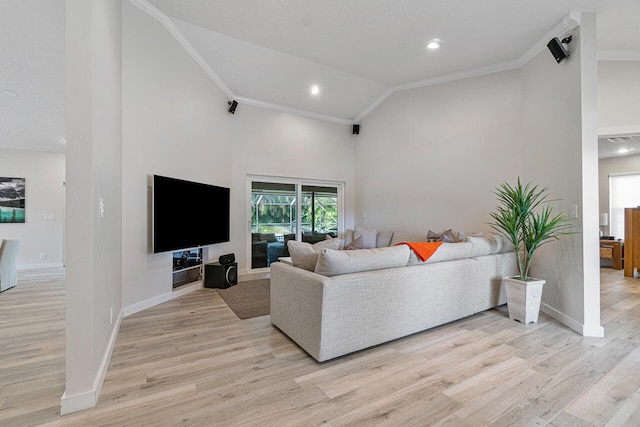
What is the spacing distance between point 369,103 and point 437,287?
4381mm

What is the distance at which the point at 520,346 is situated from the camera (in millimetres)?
2367

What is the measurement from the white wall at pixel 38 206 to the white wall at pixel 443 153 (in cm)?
703

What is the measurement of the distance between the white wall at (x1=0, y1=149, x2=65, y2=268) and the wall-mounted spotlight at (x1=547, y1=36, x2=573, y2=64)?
9067 millimetres

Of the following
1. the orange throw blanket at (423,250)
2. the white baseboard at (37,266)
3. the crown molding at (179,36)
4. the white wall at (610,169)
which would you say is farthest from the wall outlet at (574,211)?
the white baseboard at (37,266)

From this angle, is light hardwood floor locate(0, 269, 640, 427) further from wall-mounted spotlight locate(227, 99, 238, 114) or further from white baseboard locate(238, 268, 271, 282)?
wall-mounted spotlight locate(227, 99, 238, 114)

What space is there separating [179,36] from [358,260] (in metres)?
3.66

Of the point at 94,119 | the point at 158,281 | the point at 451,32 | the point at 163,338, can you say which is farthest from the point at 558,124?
the point at 158,281

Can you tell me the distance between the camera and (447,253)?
279 cm

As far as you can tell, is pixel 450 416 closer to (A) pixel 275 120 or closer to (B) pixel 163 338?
(B) pixel 163 338

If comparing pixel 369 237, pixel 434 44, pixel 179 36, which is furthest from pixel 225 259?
pixel 434 44

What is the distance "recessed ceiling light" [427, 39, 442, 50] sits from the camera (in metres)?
3.44

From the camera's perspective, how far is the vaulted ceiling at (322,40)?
2.77 meters

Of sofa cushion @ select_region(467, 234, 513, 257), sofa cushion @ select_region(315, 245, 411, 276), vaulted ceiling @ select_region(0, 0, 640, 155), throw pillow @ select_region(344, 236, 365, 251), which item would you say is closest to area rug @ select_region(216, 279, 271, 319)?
sofa cushion @ select_region(315, 245, 411, 276)

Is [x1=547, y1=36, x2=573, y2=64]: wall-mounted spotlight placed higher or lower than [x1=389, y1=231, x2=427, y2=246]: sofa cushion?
higher
